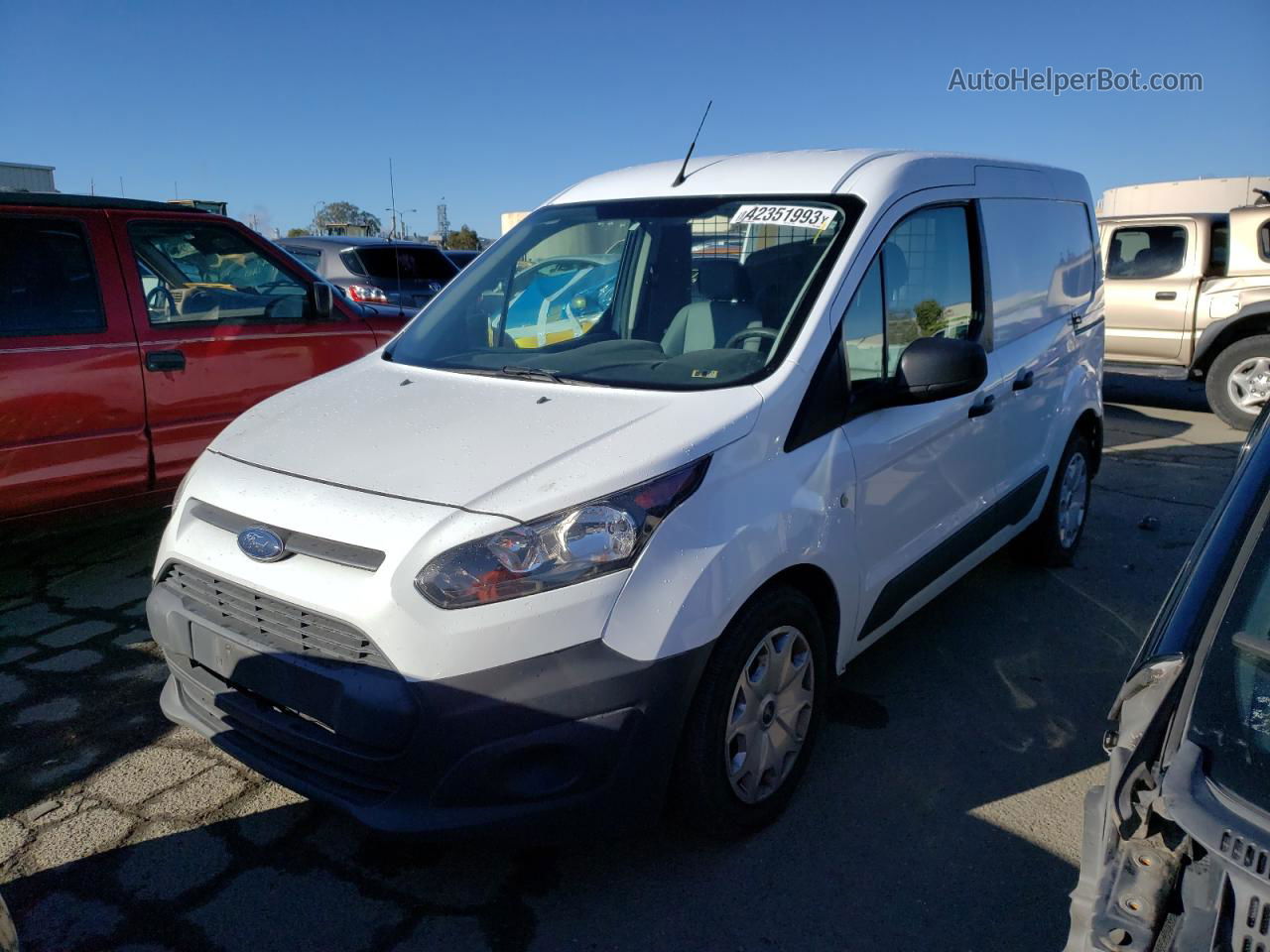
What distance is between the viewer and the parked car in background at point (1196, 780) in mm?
1261

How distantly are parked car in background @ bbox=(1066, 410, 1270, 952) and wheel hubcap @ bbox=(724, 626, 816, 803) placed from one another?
1.01m

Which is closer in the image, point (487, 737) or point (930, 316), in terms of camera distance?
point (487, 737)

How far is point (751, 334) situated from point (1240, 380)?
772 cm

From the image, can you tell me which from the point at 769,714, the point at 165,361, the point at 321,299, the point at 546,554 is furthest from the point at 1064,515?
the point at 165,361

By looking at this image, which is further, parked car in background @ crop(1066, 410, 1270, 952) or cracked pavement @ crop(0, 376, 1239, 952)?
cracked pavement @ crop(0, 376, 1239, 952)

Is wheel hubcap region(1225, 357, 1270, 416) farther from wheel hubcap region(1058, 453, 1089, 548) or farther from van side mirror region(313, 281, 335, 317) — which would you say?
van side mirror region(313, 281, 335, 317)

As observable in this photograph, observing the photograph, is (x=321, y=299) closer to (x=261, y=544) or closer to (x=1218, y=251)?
(x=261, y=544)

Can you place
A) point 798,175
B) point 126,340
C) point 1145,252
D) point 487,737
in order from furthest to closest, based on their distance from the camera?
point 1145,252, point 126,340, point 798,175, point 487,737

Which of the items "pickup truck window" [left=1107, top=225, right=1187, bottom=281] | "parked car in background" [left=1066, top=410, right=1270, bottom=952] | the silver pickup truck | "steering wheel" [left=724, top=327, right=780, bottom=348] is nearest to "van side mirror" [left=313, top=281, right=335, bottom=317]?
"steering wheel" [left=724, top=327, right=780, bottom=348]

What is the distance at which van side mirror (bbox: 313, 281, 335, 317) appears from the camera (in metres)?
5.35

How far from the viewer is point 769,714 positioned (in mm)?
2652

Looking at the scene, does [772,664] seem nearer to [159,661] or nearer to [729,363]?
[729,363]

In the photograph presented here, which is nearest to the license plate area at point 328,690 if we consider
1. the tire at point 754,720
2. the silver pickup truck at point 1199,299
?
the tire at point 754,720

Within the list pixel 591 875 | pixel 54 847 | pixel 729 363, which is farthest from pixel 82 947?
pixel 729 363
